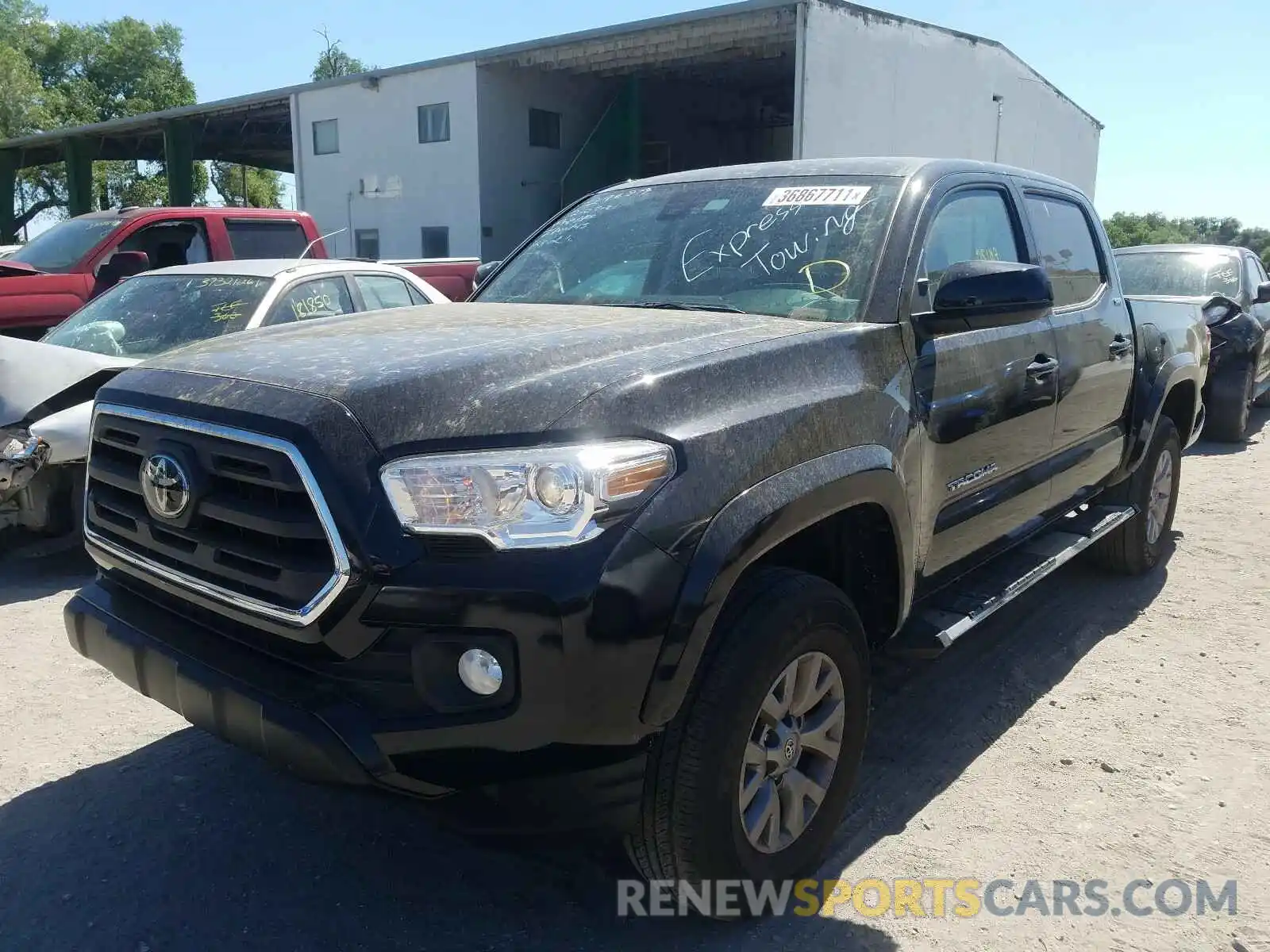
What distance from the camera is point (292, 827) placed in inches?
120

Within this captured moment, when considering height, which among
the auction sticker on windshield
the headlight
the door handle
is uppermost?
the auction sticker on windshield

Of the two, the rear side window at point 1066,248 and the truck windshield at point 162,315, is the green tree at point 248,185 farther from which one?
the rear side window at point 1066,248

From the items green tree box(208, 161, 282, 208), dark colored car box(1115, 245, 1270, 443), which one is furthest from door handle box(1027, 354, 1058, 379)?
green tree box(208, 161, 282, 208)

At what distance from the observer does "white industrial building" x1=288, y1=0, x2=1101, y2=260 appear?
1945 centimetres

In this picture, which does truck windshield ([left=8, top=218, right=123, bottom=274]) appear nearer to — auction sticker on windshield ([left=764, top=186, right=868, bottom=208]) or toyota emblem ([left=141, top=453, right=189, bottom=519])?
toyota emblem ([left=141, top=453, right=189, bottom=519])

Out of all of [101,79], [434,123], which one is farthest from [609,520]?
[101,79]

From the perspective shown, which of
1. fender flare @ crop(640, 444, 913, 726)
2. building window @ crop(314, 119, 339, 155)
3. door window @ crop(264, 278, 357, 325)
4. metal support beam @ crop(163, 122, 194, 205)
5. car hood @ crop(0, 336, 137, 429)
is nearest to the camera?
fender flare @ crop(640, 444, 913, 726)

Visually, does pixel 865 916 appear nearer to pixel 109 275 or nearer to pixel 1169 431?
pixel 1169 431

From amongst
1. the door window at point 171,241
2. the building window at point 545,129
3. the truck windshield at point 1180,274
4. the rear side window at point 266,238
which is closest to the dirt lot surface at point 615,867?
the door window at point 171,241

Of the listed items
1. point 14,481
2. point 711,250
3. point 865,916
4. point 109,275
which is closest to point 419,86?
point 109,275

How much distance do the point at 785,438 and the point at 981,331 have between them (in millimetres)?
1275

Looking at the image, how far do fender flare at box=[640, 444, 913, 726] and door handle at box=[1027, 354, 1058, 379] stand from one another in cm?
118

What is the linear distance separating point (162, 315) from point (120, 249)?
126 inches

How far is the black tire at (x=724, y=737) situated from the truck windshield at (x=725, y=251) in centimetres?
96
